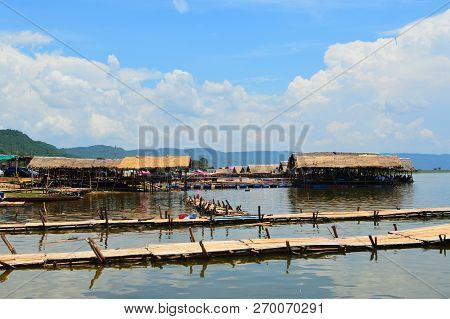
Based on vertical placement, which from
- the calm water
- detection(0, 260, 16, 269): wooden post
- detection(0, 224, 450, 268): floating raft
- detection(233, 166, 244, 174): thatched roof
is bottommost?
the calm water

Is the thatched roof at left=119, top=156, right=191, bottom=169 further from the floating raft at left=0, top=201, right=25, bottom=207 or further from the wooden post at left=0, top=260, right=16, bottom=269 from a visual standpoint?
the wooden post at left=0, top=260, right=16, bottom=269

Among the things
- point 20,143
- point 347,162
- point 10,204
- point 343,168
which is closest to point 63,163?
point 10,204

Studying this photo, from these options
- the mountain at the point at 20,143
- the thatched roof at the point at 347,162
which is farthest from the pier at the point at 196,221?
the mountain at the point at 20,143

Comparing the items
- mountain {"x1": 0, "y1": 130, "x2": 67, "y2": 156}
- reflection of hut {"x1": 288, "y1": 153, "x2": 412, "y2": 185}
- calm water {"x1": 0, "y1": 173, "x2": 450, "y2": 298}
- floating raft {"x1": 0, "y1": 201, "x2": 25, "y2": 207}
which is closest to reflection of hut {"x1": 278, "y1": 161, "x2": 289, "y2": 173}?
reflection of hut {"x1": 288, "y1": 153, "x2": 412, "y2": 185}

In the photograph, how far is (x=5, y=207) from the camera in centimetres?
4097

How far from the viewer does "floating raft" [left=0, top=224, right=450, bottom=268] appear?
17938 millimetres

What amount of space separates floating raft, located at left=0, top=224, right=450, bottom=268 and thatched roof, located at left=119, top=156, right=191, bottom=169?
42.3m

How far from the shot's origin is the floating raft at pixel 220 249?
17.9 metres

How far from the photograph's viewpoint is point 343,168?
67562mm

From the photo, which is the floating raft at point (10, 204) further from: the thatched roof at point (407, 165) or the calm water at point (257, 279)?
the thatched roof at point (407, 165)

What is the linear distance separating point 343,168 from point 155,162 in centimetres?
2428

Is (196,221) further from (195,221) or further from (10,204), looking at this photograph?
(10,204)
